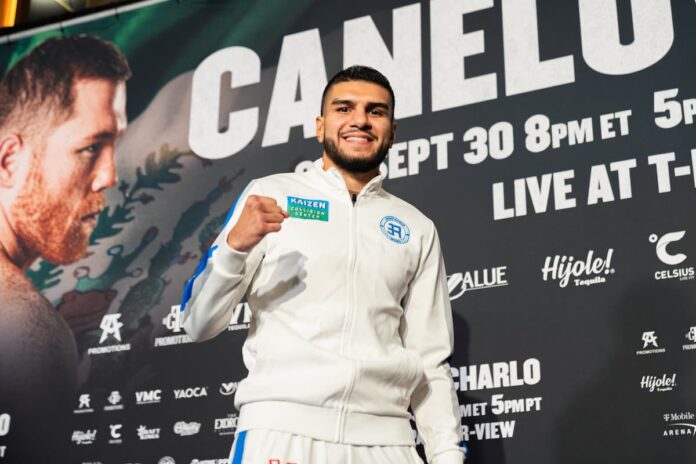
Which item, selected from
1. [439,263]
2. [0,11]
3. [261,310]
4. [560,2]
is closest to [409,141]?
[560,2]

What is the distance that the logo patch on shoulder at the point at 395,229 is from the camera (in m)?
1.85

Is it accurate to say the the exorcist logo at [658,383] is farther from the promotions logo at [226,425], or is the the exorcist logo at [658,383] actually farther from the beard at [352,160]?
the promotions logo at [226,425]

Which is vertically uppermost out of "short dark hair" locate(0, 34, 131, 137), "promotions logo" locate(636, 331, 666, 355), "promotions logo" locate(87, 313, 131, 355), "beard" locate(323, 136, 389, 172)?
"short dark hair" locate(0, 34, 131, 137)

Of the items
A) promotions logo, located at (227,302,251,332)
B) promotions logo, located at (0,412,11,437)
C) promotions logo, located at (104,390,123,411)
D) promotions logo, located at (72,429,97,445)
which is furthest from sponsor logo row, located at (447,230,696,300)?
promotions logo, located at (0,412,11,437)

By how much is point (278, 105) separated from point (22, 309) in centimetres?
128

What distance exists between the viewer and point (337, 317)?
167 cm

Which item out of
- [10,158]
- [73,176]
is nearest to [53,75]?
[10,158]

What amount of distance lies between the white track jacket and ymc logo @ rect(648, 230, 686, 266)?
0.75 metres

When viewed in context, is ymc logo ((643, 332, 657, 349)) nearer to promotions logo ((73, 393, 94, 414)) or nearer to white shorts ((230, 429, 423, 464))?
white shorts ((230, 429, 423, 464))

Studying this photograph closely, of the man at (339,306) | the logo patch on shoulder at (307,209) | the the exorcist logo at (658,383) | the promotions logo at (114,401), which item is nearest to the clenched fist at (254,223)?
the man at (339,306)

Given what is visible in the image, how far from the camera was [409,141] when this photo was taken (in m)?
2.84

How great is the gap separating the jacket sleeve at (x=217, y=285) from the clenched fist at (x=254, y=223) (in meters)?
0.02

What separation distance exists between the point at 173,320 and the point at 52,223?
2.39 ft

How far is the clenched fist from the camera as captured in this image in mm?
1560
